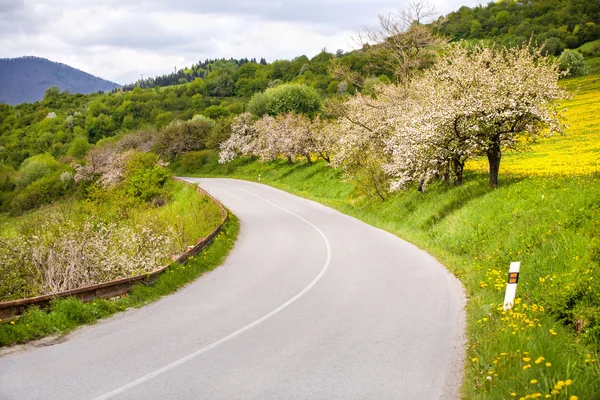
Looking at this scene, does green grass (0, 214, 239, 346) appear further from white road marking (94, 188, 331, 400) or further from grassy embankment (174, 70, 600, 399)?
grassy embankment (174, 70, 600, 399)

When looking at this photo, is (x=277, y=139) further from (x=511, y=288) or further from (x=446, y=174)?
(x=511, y=288)

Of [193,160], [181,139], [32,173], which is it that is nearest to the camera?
[193,160]

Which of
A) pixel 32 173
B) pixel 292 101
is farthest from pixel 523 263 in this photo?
pixel 32 173

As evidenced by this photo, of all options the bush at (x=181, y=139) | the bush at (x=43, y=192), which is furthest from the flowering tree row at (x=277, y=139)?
the bush at (x=43, y=192)

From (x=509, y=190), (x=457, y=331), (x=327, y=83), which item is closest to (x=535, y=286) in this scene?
(x=457, y=331)

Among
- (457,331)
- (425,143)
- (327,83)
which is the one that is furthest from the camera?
(327,83)

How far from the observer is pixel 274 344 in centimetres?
730

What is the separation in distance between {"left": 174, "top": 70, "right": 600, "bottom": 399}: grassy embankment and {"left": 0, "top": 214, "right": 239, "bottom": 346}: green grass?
6.98m

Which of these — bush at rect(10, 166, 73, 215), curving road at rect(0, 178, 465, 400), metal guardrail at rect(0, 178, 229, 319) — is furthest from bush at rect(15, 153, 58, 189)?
curving road at rect(0, 178, 465, 400)

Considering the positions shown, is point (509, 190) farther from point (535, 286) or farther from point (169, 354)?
point (169, 354)

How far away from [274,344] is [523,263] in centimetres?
732

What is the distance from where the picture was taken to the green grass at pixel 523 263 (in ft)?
18.5

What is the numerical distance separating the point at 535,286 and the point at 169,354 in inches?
314

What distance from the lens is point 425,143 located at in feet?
63.9
